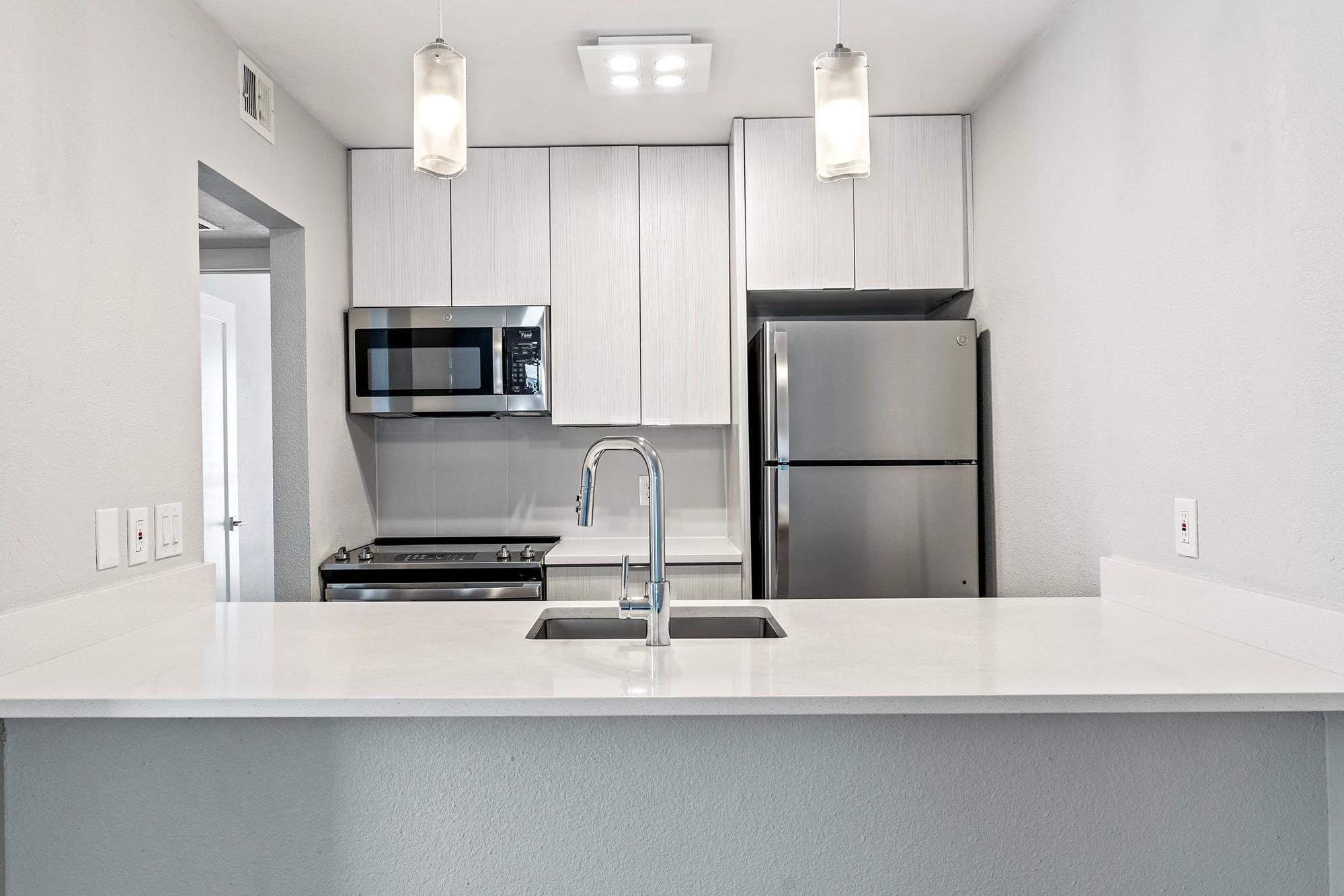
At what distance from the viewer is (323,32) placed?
221 cm

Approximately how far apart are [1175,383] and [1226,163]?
0.43 metres

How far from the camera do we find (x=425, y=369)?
304cm

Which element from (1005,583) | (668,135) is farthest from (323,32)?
(1005,583)

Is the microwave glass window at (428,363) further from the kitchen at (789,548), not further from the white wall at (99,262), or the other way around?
the white wall at (99,262)

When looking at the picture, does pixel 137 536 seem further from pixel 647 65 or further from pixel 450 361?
pixel 647 65

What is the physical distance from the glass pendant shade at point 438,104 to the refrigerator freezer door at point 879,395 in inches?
55.9

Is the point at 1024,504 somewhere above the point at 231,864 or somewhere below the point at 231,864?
above

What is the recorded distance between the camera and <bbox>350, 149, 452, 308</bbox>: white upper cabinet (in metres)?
3.06

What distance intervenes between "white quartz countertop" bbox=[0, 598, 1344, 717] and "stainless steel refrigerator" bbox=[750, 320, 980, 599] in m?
0.90

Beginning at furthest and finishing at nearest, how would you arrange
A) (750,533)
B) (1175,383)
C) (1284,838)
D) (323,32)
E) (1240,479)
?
(750,533) < (323,32) < (1175,383) < (1240,479) < (1284,838)

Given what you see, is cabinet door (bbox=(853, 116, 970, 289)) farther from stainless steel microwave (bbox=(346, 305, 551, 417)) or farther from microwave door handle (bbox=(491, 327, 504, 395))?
microwave door handle (bbox=(491, 327, 504, 395))

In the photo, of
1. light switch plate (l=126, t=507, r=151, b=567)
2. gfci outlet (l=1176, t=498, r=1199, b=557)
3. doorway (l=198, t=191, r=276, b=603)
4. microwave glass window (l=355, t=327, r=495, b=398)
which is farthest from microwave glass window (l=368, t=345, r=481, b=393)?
gfci outlet (l=1176, t=498, r=1199, b=557)

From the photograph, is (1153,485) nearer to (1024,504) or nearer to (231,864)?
(1024,504)

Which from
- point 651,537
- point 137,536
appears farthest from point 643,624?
point 137,536
